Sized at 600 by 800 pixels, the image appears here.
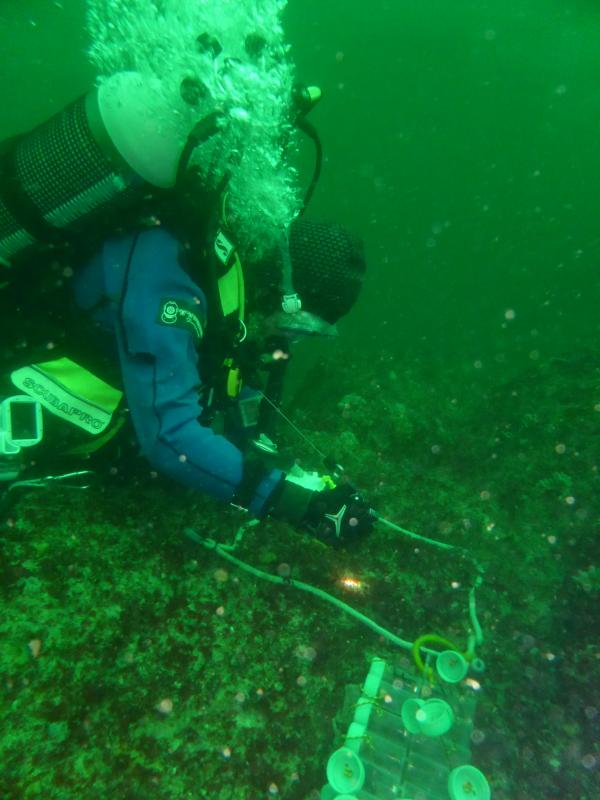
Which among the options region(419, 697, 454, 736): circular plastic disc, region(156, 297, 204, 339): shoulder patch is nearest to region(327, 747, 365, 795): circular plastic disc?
region(419, 697, 454, 736): circular plastic disc

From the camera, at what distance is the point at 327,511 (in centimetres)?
262

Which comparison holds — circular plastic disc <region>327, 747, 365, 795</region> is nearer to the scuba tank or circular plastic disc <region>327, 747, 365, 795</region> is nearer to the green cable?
the green cable

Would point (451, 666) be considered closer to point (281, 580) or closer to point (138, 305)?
point (281, 580)

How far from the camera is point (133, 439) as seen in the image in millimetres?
2785

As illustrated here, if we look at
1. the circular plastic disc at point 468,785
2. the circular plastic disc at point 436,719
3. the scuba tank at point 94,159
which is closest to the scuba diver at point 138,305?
the scuba tank at point 94,159

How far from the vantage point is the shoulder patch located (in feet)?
7.26

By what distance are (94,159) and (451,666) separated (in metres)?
3.06

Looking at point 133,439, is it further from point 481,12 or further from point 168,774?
point 481,12

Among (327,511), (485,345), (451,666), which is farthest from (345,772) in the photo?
(485,345)

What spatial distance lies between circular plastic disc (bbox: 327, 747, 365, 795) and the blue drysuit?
4.99 ft

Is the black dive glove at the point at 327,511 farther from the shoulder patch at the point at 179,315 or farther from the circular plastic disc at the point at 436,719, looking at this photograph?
the shoulder patch at the point at 179,315

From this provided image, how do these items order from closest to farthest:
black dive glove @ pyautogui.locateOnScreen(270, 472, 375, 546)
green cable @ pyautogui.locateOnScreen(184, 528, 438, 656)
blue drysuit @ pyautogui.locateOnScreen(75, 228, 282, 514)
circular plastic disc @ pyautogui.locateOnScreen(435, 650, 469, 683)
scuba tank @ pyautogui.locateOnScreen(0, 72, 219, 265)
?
scuba tank @ pyautogui.locateOnScreen(0, 72, 219, 265) < blue drysuit @ pyautogui.locateOnScreen(75, 228, 282, 514) < circular plastic disc @ pyautogui.locateOnScreen(435, 650, 469, 683) < black dive glove @ pyautogui.locateOnScreen(270, 472, 375, 546) < green cable @ pyautogui.locateOnScreen(184, 528, 438, 656)

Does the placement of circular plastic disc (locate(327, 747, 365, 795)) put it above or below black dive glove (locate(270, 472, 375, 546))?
below

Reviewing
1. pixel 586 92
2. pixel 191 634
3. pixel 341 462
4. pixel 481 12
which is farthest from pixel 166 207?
pixel 586 92
